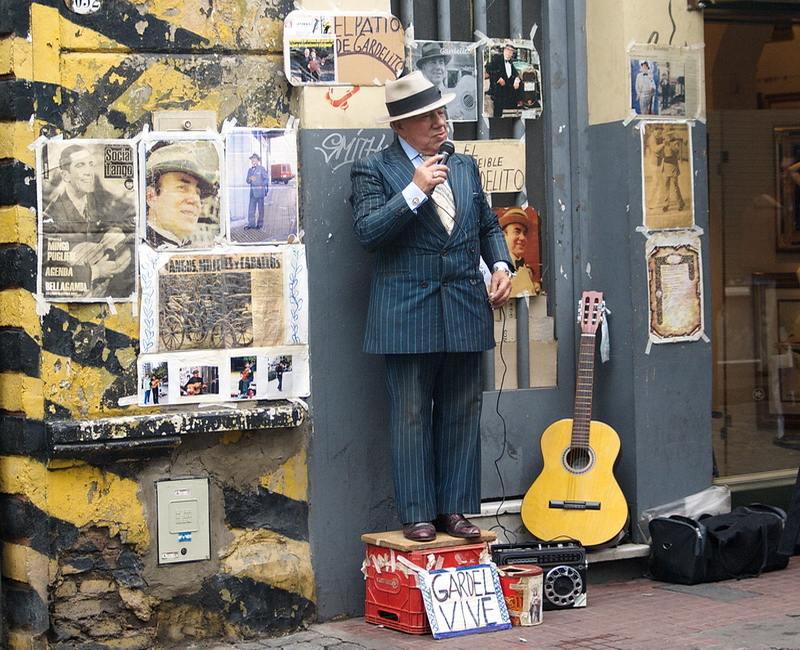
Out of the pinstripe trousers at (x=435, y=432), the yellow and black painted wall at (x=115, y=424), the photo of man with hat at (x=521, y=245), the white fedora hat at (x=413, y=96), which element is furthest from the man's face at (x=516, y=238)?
the yellow and black painted wall at (x=115, y=424)

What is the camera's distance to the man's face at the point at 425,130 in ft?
16.8

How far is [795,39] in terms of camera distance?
7527 millimetres

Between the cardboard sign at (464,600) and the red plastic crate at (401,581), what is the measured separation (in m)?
0.06

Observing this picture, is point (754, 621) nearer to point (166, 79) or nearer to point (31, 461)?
point (31, 461)

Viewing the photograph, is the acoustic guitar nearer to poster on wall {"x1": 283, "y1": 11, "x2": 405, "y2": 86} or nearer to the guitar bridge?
the guitar bridge

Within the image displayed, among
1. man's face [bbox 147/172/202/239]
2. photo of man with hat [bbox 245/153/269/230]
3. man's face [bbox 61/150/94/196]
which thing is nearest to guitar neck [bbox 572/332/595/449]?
photo of man with hat [bbox 245/153/269/230]

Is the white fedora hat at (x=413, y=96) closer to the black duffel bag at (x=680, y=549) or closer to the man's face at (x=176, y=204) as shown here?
the man's face at (x=176, y=204)

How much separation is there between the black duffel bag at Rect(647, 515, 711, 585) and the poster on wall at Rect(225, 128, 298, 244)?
7.84 ft

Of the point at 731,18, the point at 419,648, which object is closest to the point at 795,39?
the point at 731,18

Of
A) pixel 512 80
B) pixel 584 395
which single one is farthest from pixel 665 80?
pixel 584 395

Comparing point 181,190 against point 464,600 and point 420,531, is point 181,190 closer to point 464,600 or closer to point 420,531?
point 420,531

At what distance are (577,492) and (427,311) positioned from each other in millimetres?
1438

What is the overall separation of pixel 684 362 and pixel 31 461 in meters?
3.34

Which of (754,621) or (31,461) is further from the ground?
(31,461)
